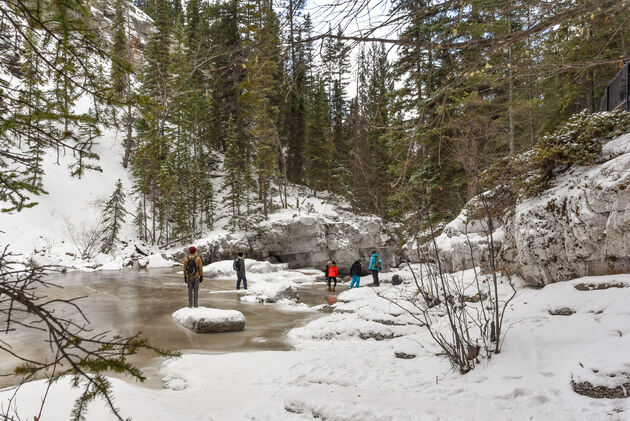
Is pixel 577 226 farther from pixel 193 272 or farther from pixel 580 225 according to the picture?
pixel 193 272

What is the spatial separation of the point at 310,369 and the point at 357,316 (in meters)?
3.05

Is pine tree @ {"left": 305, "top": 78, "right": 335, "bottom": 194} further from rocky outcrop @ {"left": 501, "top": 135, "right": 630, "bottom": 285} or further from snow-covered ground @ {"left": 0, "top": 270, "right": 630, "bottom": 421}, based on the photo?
snow-covered ground @ {"left": 0, "top": 270, "right": 630, "bottom": 421}

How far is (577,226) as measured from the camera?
5.47m

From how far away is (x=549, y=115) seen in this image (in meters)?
22.1

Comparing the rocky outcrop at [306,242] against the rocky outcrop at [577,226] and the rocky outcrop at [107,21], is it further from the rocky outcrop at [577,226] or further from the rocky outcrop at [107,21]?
the rocky outcrop at [107,21]

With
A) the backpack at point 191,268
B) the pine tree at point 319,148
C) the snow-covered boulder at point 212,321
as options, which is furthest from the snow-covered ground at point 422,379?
the pine tree at point 319,148

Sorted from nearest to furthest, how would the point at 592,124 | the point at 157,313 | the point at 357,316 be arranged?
the point at 592,124 → the point at 357,316 → the point at 157,313

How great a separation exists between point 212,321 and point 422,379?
480 cm

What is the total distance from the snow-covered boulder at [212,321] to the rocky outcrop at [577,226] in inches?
202

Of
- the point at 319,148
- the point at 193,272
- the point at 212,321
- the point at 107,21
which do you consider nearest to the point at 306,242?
the point at 319,148

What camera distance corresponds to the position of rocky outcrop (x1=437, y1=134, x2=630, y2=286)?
5.03 meters

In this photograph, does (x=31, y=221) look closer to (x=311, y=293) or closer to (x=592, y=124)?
(x=311, y=293)

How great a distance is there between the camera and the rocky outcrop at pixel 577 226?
5027mm

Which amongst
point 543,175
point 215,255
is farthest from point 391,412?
point 215,255
